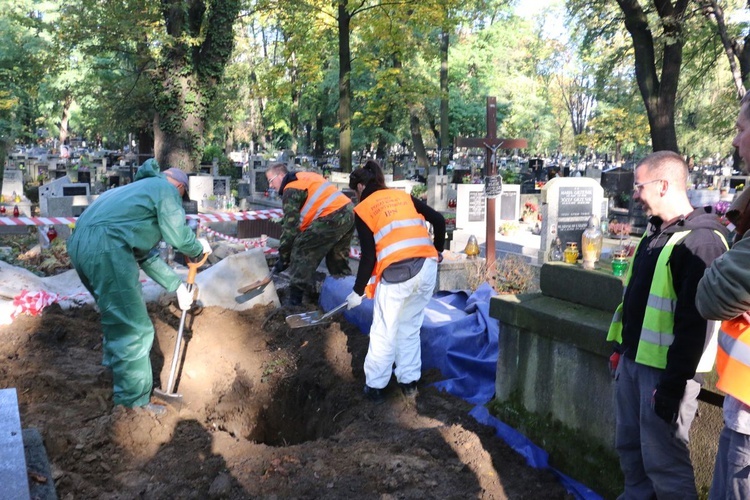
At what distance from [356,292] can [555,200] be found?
4434 millimetres

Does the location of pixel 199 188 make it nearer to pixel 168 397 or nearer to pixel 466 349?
pixel 168 397

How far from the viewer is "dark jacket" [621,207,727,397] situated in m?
2.64

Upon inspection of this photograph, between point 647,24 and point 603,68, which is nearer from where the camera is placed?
point 647,24

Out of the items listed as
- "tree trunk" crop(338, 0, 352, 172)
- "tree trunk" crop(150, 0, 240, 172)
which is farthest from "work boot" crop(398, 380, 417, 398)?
"tree trunk" crop(338, 0, 352, 172)

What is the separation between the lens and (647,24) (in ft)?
50.3

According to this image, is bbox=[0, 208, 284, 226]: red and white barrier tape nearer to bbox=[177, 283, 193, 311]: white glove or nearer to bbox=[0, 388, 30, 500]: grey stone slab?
bbox=[177, 283, 193, 311]: white glove

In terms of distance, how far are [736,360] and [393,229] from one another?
2.92m

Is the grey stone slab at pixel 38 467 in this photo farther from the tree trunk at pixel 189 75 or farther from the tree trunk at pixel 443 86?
the tree trunk at pixel 443 86

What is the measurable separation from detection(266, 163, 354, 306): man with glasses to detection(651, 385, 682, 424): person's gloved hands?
185 inches

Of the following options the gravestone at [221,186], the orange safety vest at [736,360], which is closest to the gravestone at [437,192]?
the gravestone at [221,186]

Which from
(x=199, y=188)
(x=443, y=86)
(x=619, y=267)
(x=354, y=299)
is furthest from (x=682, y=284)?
(x=443, y=86)

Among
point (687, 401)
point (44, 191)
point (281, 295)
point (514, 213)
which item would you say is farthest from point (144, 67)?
point (687, 401)

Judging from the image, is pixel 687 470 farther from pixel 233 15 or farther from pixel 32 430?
A: pixel 233 15

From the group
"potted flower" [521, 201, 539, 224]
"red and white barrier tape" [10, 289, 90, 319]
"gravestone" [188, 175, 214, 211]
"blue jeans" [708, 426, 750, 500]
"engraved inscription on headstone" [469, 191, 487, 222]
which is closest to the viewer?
"blue jeans" [708, 426, 750, 500]
